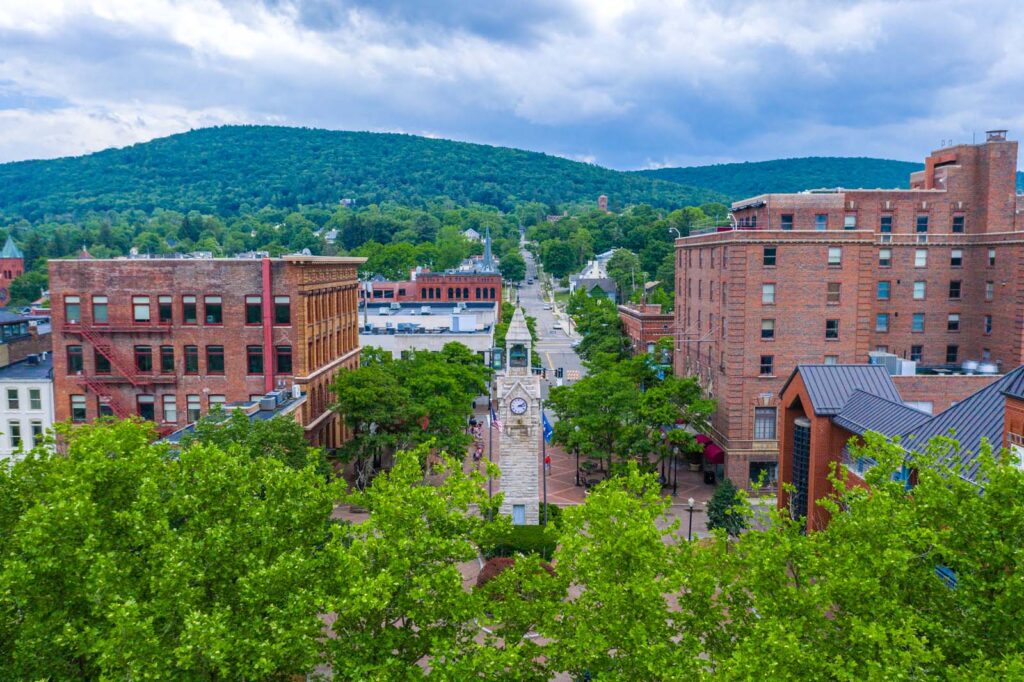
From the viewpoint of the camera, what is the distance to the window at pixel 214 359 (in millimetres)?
56562

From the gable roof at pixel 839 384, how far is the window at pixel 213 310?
38.3 metres

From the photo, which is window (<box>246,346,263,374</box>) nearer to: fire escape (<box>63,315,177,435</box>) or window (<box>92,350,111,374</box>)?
fire escape (<box>63,315,177,435</box>)

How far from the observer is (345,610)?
20047 mm

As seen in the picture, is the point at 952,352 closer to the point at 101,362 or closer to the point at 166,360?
the point at 166,360

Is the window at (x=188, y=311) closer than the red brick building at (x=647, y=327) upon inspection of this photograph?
Yes

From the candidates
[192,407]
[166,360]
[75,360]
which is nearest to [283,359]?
[192,407]

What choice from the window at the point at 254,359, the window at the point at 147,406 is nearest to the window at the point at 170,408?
the window at the point at 147,406

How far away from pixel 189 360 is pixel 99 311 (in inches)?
281

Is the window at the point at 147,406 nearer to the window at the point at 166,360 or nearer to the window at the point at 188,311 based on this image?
the window at the point at 166,360

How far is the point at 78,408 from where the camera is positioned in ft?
188

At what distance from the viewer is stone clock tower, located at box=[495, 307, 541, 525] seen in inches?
1902

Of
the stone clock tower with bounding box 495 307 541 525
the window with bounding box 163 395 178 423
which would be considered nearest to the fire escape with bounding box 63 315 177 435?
the window with bounding box 163 395 178 423

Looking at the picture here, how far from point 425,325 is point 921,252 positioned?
57843mm

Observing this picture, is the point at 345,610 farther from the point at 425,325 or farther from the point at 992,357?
the point at 425,325
